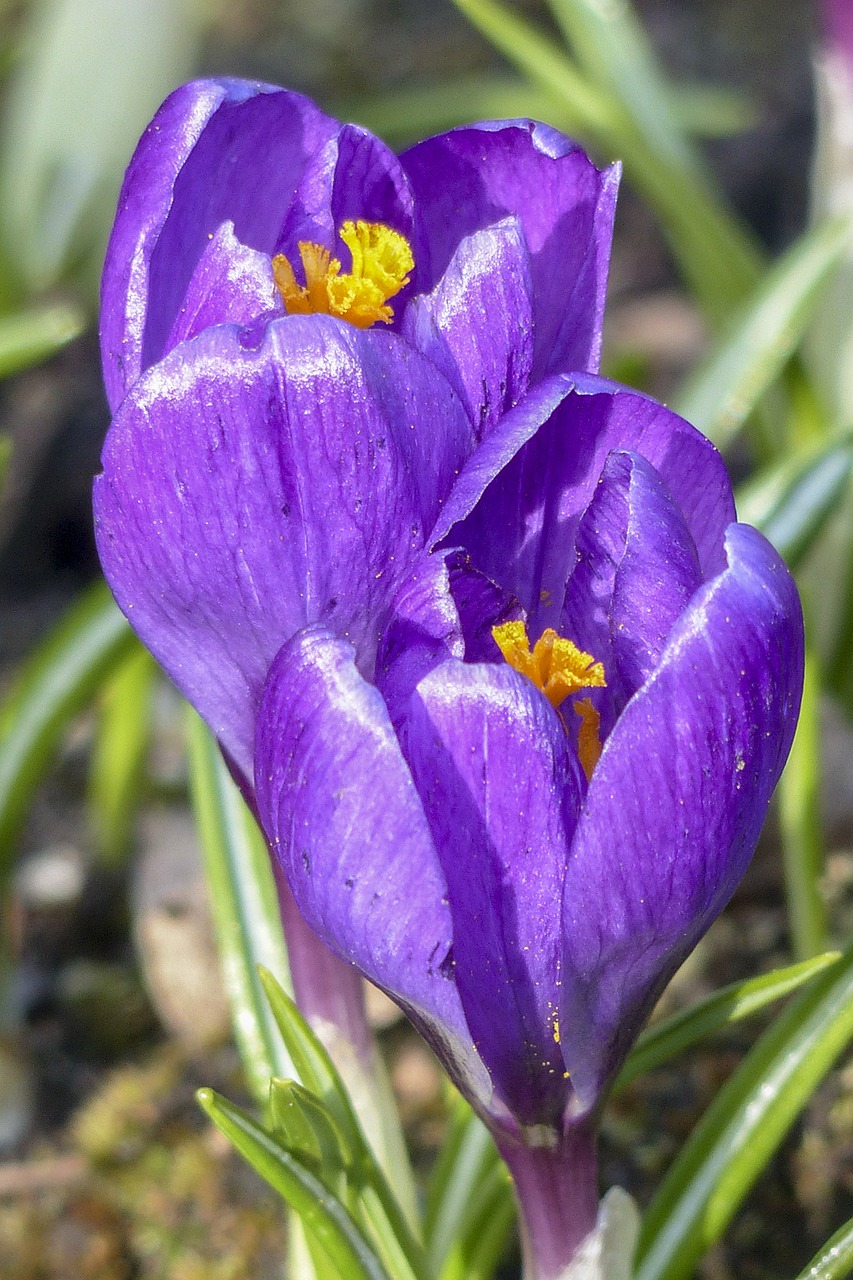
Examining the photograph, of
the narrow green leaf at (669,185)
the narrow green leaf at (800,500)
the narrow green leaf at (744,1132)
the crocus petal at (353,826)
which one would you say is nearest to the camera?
the crocus petal at (353,826)

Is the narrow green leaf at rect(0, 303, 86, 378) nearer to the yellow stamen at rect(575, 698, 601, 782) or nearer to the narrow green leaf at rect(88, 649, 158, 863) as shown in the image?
the narrow green leaf at rect(88, 649, 158, 863)

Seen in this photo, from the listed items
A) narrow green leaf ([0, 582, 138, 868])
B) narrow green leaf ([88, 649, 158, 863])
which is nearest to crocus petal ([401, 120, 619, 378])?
narrow green leaf ([0, 582, 138, 868])

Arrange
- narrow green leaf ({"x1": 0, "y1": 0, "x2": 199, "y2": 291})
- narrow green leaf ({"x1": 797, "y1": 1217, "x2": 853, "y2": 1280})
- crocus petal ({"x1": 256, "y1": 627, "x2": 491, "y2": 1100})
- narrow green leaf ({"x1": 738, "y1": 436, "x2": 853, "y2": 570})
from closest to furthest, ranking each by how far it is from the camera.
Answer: crocus petal ({"x1": 256, "y1": 627, "x2": 491, "y2": 1100}) → narrow green leaf ({"x1": 797, "y1": 1217, "x2": 853, "y2": 1280}) → narrow green leaf ({"x1": 738, "y1": 436, "x2": 853, "y2": 570}) → narrow green leaf ({"x1": 0, "y1": 0, "x2": 199, "y2": 291})

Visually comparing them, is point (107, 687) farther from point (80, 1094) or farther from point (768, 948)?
point (768, 948)

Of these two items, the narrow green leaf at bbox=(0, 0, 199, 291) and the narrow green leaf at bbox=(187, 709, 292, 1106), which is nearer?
the narrow green leaf at bbox=(187, 709, 292, 1106)

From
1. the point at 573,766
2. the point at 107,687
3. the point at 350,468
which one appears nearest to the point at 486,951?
the point at 573,766

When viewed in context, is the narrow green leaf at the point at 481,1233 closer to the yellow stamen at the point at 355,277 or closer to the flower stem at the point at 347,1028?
the flower stem at the point at 347,1028

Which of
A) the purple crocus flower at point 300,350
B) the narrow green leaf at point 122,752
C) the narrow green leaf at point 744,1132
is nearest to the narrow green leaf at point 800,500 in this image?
the narrow green leaf at point 744,1132
